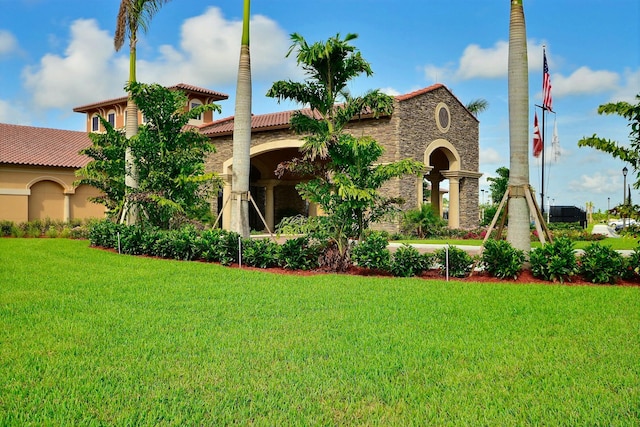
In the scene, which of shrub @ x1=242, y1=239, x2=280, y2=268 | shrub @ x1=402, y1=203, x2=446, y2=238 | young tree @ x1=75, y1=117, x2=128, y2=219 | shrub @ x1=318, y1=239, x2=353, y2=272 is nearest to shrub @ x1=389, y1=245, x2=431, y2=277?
shrub @ x1=318, y1=239, x2=353, y2=272

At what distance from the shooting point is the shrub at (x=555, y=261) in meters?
10.2

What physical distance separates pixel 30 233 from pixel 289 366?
23084 mm

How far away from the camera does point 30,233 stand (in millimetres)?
24031

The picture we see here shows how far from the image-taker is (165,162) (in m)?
16.6

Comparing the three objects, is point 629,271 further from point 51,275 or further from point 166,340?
point 51,275

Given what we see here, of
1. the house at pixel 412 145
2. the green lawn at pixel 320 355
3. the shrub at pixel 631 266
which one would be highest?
the house at pixel 412 145

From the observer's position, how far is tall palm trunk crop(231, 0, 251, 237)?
13.7 m

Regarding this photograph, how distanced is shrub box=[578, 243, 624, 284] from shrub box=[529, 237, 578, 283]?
25 centimetres

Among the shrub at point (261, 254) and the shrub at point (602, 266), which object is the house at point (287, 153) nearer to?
the shrub at point (261, 254)

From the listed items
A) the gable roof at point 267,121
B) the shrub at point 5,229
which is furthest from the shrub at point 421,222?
the shrub at point 5,229

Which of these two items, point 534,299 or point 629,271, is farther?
point 629,271

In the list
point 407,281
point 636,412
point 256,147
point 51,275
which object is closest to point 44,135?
point 256,147

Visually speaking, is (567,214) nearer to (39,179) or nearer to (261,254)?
(261,254)

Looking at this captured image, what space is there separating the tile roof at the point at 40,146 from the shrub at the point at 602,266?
969 inches
